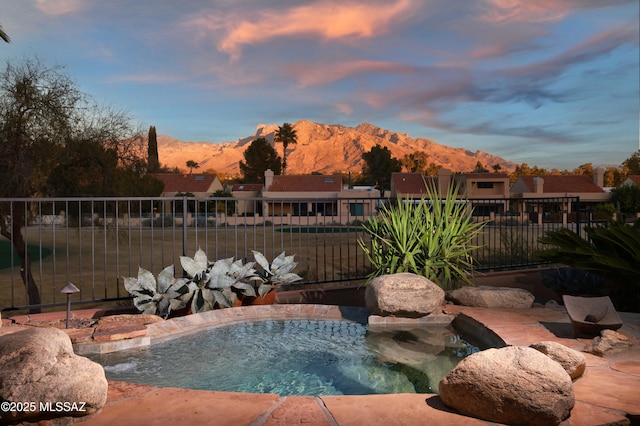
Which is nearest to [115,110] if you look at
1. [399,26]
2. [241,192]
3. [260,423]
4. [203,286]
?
[399,26]

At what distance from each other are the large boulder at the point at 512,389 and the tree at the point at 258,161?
59.2 meters

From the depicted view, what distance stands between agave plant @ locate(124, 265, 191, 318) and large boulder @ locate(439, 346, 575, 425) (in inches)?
133

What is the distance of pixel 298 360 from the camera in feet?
13.3

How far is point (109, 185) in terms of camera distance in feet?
39.6

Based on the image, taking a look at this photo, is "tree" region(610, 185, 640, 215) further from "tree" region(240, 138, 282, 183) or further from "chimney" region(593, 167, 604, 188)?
"tree" region(240, 138, 282, 183)

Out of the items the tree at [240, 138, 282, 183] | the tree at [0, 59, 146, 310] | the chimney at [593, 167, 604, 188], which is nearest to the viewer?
the tree at [0, 59, 146, 310]

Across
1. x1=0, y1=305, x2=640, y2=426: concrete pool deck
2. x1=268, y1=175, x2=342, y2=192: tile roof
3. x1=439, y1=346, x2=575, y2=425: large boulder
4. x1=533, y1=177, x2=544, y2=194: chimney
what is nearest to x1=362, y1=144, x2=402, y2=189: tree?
x1=268, y1=175, x2=342, y2=192: tile roof

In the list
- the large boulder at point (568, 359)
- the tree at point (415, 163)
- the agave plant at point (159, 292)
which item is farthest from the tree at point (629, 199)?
the large boulder at point (568, 359)

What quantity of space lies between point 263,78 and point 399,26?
17419 mm

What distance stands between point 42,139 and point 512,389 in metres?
11.4

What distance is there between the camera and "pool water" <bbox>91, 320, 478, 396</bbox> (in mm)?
3506

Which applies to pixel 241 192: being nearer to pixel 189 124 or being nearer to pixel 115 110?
pixel 189 124

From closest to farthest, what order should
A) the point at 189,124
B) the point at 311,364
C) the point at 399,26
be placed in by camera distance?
1. the point at 311,364
2. the point at 399,26
3. the point at 189,124

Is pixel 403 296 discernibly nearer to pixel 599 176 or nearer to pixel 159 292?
pixel 159 292
